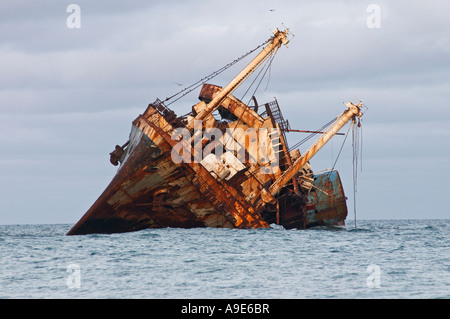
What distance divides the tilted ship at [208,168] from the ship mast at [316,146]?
5cm

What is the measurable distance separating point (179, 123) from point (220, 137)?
1.86 metres

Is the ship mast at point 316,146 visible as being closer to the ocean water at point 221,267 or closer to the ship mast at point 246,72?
the ocean water at point 221,267

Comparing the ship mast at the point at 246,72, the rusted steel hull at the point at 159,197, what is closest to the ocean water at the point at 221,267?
the rusted steel hull at the point at 159,197

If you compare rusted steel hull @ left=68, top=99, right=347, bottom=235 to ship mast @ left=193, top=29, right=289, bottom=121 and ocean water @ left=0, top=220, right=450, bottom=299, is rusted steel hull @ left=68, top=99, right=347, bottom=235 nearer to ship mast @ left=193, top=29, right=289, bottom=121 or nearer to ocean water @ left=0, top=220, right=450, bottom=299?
ocean water @ left=0, top=220, right=450, bottom=299

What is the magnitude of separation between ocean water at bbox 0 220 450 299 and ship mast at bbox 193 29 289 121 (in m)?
5.11

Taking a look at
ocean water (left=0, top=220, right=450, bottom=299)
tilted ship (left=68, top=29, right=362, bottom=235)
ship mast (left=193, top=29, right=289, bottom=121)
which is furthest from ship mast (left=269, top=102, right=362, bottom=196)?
ship mast (left=193, top=29, right=289, bottom=121)

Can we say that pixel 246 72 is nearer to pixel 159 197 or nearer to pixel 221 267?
pixel 159 197

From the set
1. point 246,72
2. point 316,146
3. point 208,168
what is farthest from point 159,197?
point 316,146

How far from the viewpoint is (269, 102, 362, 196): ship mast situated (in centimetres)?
2950

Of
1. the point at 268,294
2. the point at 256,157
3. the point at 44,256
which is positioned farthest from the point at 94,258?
the point at 256,157

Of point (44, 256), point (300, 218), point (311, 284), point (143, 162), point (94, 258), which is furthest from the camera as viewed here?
point (300, 218)

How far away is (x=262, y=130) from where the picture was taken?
29.6 meters

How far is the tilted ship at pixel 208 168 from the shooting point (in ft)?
89.8

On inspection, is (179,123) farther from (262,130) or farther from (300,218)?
(300,218)
